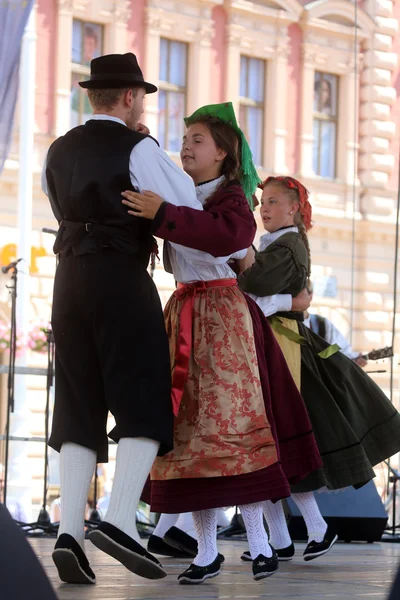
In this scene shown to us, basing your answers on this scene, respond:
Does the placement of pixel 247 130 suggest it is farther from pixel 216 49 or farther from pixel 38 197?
pixel 38 197

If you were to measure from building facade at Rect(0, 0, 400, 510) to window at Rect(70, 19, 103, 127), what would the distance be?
13 millimetres

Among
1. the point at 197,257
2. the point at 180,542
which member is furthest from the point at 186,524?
the point at 197,257

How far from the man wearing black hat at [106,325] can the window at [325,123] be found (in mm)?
13596

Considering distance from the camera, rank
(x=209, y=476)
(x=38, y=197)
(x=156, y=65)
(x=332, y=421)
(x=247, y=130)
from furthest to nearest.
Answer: (x=247, y=130)
(x=156, y=65)
(x=38, y=197)
(x=332, y=421)
(x=209, y=476)

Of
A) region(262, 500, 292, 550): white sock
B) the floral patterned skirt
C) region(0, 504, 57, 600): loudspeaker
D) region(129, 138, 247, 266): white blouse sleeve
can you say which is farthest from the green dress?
region(0, 504, 57, 600): loudspeaker

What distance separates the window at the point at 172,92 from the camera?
48.2ft

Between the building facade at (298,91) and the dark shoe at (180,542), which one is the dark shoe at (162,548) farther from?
the building facade at (298,91)

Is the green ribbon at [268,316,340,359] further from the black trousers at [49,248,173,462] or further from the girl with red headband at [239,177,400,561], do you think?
the black trousers at [49,248,173,462]

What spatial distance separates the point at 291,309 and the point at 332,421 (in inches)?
14.7

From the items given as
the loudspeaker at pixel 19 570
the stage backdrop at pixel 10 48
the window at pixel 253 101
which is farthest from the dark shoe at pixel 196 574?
the window at pixel 253 101

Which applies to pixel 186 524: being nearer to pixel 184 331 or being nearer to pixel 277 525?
pixel 277 525

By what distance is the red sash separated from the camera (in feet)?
9.09

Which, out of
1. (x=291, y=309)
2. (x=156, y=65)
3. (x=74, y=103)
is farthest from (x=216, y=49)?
(x=291, y=309)

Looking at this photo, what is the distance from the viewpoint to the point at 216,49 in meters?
15.0
